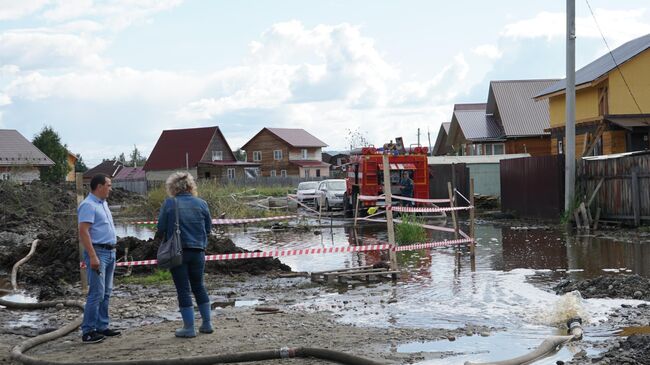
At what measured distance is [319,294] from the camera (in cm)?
1195

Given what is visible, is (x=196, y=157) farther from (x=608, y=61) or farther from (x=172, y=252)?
(x=172, y=252)

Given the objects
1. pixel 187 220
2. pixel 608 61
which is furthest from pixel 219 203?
pixel 187 220

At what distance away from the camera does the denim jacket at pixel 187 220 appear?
8414 mm

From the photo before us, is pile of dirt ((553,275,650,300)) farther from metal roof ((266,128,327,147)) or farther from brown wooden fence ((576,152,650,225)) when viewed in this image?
metal roof ((266,128,327,147))

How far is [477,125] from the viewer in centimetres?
5588

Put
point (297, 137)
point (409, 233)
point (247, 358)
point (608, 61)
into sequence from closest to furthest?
point (247, 358), point (409, 233), point (608, 61), point (297, 137)

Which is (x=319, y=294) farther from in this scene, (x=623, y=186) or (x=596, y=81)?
(x=596, y=81)

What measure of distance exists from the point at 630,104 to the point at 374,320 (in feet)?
84.5

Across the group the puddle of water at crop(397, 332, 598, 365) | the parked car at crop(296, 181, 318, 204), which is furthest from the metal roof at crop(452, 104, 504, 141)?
the puddle of water at crop(397, 332, 598, 365)

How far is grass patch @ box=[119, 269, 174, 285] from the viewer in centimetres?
1336

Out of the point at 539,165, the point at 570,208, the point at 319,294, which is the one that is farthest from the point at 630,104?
the point at 319,294

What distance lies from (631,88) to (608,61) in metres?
2.59

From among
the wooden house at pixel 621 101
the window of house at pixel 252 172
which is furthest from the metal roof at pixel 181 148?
the wooden house at pixel 621 101

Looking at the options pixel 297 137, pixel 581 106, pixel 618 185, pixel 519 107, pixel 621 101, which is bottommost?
pixel 618 185
